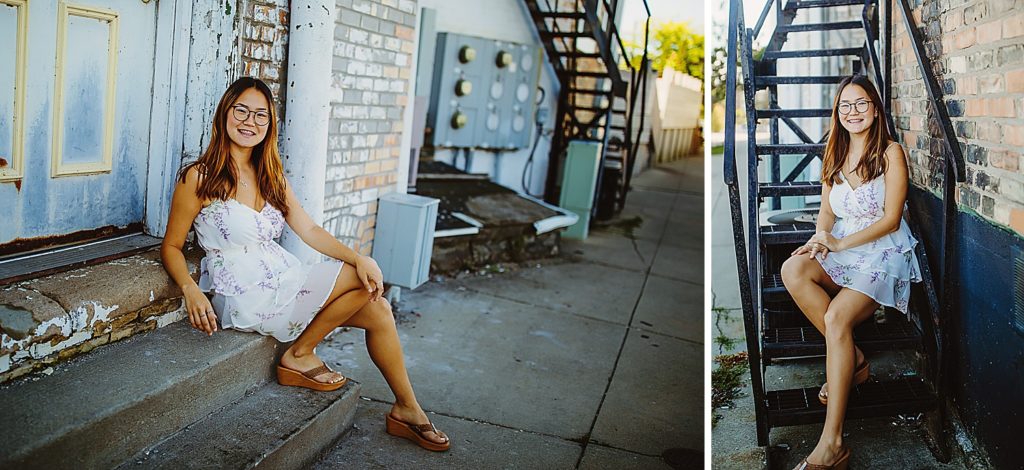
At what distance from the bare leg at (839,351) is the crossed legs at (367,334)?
4.38 feet

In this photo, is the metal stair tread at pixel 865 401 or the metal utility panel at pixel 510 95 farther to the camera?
the metal utility panel at pixel 510 95

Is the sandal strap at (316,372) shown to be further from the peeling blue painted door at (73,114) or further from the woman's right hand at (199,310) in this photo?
the peeling blue painted door at (73,114)

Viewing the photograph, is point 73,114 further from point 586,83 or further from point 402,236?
point 586,83

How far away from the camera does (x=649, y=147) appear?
44.5 ft

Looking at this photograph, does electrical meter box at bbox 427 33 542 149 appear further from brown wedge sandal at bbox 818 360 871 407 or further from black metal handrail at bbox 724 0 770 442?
brown wedge sandal at bbox 818 360 871 407

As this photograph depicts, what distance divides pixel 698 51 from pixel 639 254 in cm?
391

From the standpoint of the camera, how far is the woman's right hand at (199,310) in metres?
2.60

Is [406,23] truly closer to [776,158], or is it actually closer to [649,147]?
[776,158]

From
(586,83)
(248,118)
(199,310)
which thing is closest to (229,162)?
(248,118)

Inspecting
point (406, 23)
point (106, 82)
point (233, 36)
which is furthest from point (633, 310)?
point (106, 82)

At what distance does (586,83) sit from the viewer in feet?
26.8

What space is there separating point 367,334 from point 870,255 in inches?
66.3

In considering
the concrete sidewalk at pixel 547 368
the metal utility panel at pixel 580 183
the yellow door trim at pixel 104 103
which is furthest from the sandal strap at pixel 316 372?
the metal utility panel at pixel 580 183

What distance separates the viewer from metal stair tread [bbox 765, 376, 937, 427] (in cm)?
227
